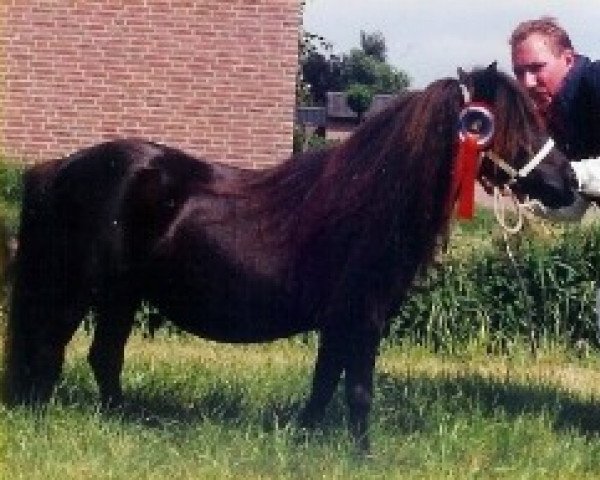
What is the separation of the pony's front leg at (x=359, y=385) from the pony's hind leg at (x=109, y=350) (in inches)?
43.0

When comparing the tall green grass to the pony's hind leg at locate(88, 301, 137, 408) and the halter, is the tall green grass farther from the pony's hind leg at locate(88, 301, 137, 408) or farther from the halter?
the halter

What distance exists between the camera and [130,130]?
1262 cm

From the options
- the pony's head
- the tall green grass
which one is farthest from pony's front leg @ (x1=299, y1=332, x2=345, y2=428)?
the tall green grass

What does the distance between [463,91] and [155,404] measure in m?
2.06

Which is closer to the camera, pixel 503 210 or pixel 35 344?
pixel 503 210

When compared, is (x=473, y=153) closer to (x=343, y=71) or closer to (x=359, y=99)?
(x=359, y=99)

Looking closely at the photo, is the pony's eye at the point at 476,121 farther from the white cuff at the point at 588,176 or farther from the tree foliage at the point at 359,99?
the tree foliage at the point at 359,99

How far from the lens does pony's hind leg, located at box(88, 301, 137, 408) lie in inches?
260

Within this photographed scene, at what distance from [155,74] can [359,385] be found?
21.3 feet

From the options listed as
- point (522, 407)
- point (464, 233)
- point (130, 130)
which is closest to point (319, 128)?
point (130, 130)

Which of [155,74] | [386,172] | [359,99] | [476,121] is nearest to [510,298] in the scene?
[155,74]

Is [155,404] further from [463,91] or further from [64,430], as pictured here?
[463,91]

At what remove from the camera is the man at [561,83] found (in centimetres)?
594

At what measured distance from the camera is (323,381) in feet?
20.5
